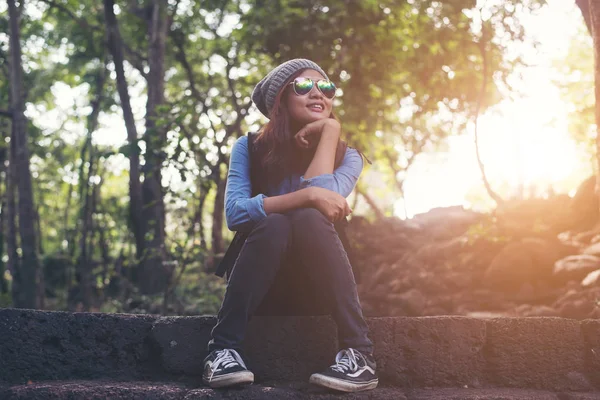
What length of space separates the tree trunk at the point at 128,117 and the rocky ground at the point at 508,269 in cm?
324

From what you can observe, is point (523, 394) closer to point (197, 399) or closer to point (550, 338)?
point (550, 338)

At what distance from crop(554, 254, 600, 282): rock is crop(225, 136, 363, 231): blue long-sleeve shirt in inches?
158

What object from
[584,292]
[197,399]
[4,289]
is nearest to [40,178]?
[4,289]

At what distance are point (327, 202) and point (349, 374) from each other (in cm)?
80

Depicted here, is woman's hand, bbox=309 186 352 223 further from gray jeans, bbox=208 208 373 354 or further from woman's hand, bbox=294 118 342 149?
woman's hand, bbox=294 118 342 149

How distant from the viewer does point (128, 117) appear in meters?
8.75

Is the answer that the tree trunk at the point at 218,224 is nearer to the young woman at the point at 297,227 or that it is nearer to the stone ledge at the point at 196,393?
the young woman at the point at 297,227

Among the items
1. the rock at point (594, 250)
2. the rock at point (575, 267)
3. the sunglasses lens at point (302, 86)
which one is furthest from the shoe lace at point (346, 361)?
the rock at point (594, 250)

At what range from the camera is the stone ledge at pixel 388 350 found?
3.16m

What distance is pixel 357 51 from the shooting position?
9.23 m

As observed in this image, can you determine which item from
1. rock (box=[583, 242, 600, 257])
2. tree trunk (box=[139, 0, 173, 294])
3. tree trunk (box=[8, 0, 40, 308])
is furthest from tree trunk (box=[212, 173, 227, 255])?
rock (box=[583, 242, 600, 257])

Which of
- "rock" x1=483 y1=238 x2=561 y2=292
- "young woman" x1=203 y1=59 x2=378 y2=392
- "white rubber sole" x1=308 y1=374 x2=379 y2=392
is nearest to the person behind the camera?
"white rubber sole" x1=308 y1=374 x2=379 y2=392

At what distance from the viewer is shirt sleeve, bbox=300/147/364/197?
316cm

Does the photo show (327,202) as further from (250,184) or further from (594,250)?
(594,250)
